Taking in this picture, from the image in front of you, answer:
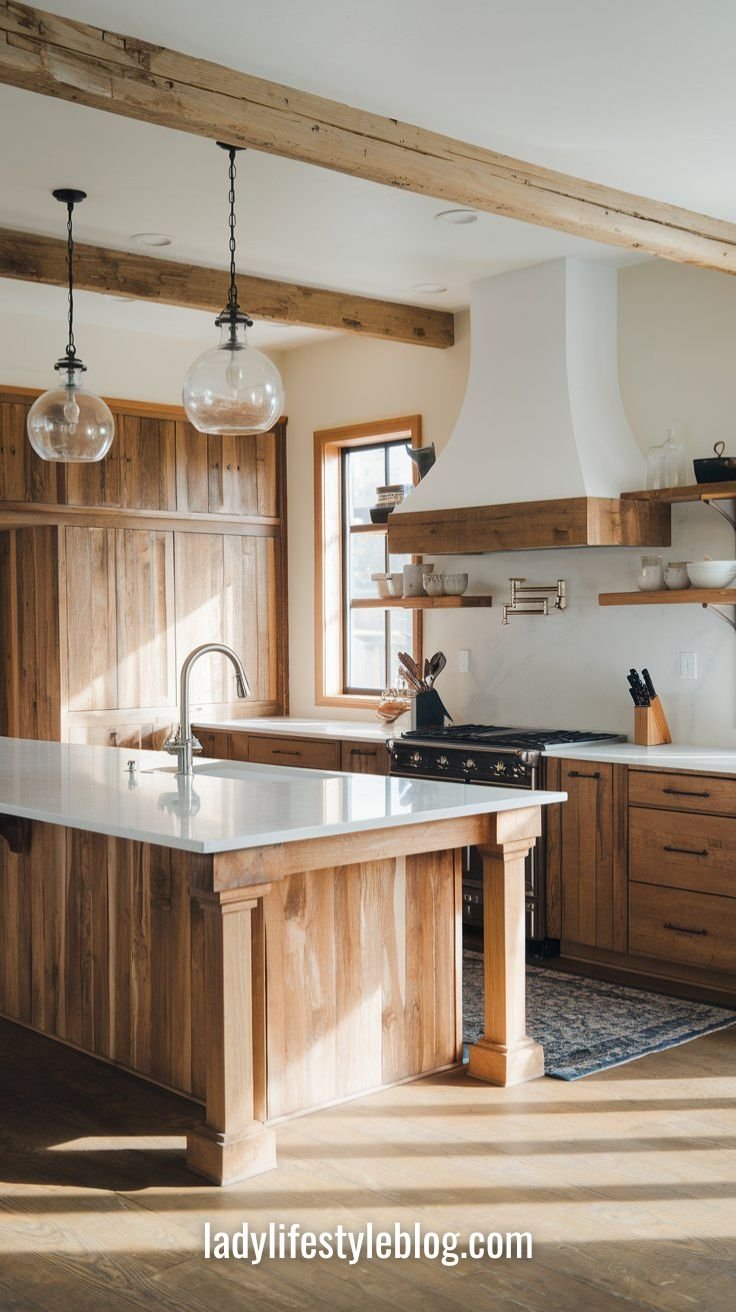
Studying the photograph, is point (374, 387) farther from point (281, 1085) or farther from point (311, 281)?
point (281, 1085)

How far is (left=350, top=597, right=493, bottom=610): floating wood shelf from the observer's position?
601cm

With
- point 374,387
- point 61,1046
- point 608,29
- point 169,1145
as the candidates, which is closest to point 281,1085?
point 169,1145

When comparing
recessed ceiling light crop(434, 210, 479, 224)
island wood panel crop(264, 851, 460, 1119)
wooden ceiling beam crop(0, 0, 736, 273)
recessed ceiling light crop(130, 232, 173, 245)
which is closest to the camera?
wooden ceiling beam crop(0, 0, 736, 273)

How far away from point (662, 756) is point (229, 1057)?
7.76ft

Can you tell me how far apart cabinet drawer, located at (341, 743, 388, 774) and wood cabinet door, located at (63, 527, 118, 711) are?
4.30 feet

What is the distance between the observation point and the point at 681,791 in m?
4.71

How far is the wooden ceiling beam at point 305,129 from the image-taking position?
2.98 m

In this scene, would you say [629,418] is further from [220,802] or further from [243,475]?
[220,802]

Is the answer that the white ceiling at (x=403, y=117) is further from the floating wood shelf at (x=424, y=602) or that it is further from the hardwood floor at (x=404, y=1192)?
the hardwood floor at (x=404, y=1192)

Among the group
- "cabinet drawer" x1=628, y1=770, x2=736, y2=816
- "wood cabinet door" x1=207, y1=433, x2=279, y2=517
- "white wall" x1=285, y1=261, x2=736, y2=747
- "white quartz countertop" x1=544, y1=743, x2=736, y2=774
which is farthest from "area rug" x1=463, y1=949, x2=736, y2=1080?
"wood cabinet door" x1=207, y1=433, x2=279, y2=517

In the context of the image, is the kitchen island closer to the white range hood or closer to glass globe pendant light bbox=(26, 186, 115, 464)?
glass globe pendant light bbox=(26, 186, 115, 464)

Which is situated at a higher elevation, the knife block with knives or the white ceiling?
the white ceiling

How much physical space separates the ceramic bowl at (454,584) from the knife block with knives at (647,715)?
1.05 metres

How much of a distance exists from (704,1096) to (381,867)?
3.58ft
